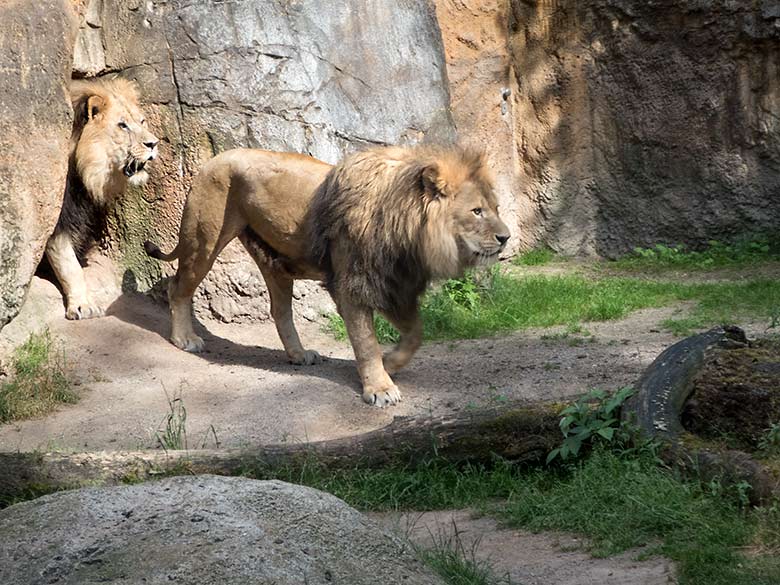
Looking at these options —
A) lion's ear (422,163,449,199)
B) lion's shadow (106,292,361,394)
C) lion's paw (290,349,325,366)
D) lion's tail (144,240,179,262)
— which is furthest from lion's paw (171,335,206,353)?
lion's ear (422,163,449,199)

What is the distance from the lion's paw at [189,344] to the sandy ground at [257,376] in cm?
8

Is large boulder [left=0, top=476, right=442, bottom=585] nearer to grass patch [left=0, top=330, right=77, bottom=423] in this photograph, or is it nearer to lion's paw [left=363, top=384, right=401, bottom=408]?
lion's paw [left=363, top=384, right=401, bottom=408]

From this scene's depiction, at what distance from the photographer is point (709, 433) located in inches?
204

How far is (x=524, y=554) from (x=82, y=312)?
16.2ft

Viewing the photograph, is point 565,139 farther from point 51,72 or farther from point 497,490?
point 497,490

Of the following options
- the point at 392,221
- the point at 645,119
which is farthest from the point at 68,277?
the point at 645,119

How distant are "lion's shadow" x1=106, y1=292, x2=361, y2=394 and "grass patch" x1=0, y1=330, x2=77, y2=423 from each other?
94cm

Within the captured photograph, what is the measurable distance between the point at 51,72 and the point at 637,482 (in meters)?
4.90

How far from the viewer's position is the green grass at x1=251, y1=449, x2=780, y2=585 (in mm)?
4090

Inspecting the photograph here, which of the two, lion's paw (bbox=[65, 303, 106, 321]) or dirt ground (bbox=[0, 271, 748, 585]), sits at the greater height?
lion's paw (bbox=[65, 303, 106, 321])

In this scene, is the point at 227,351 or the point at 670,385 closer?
the point at 670,385

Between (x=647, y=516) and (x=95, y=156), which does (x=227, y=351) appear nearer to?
(x=95, y=156)

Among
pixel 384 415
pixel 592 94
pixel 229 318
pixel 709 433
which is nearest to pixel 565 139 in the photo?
pixel 592 94

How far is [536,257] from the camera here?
37.3 ft
